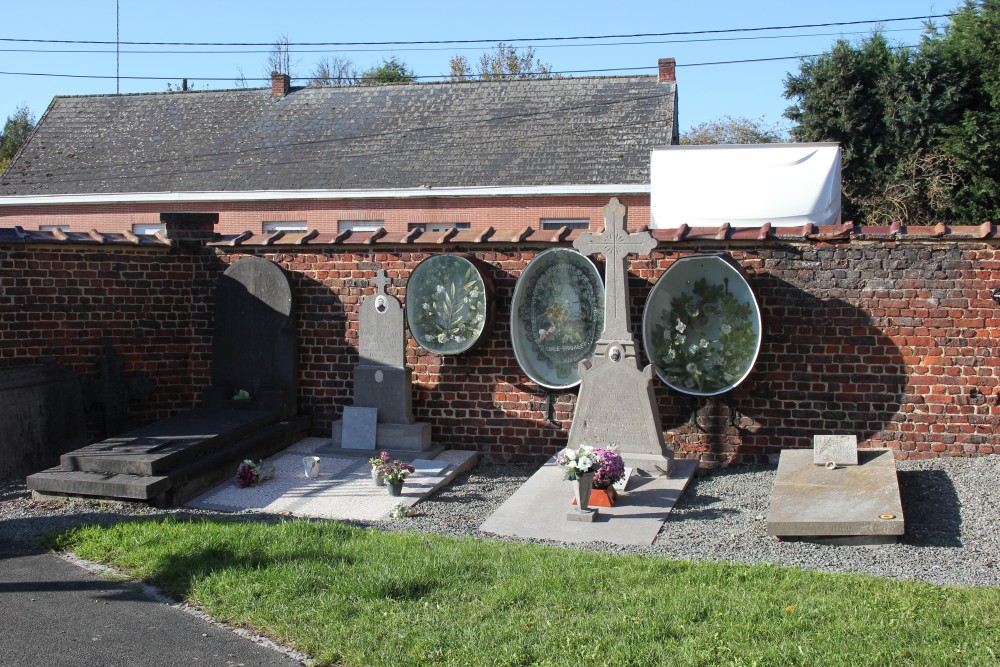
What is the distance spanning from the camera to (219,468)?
879 centimetres

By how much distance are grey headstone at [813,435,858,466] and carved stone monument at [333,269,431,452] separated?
13.1ft

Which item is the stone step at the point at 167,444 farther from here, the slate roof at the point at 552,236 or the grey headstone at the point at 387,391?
the slate roof at the point at 552,236

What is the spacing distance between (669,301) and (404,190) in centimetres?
1351

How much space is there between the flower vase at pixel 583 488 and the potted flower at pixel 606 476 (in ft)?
0.44

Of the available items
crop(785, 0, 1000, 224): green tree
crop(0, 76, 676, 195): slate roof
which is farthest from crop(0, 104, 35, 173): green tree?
crop(785, 0, 1000, 224): green tree

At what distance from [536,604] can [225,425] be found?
5.00 metres

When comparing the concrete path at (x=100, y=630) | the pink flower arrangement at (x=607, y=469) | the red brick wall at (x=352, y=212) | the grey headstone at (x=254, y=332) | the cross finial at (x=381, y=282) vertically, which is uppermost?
the red brick wall at (x=352, y=212)

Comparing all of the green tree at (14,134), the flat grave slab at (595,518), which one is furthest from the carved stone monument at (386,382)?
the green tree at (14,134)

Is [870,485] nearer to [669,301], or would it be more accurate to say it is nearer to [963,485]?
[963,485]

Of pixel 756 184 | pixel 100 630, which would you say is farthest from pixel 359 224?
pixel 100 630

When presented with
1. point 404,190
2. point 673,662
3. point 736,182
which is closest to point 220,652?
point 673,662

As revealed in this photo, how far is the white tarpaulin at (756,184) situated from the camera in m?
13.2

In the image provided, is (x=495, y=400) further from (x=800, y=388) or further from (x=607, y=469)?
(x=800, y=388)

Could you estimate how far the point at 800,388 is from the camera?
916cm
